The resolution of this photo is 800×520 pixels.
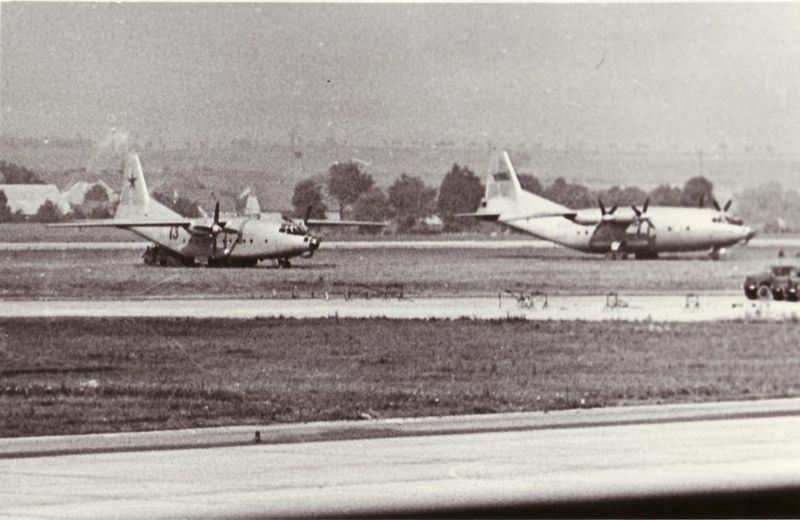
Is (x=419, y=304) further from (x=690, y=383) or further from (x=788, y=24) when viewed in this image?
(x=788, y=24)

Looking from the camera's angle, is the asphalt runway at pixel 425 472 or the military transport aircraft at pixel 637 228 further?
the military transport aircraft at pixel 637 228

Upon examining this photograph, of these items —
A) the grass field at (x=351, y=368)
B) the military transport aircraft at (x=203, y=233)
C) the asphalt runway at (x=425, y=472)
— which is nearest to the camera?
the asphalt runway at (x=425, y=472)

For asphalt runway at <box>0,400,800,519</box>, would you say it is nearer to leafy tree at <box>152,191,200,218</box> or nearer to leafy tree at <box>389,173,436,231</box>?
leafy tree at <box>389,173,436,231</box>

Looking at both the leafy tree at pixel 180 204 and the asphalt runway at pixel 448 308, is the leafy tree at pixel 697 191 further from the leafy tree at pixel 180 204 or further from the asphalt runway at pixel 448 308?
the leafy tree at pixel 180 204

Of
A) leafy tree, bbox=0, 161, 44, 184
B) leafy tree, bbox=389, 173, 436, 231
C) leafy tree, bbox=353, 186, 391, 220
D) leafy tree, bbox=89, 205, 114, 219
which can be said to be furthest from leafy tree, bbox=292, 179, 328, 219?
leafy tree, bbox=0, 161, 44, 184

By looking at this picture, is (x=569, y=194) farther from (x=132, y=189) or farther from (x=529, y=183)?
(x=132, y=189)

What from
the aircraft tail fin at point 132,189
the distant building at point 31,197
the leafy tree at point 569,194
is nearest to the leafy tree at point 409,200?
the leafy tree at point 569,194
